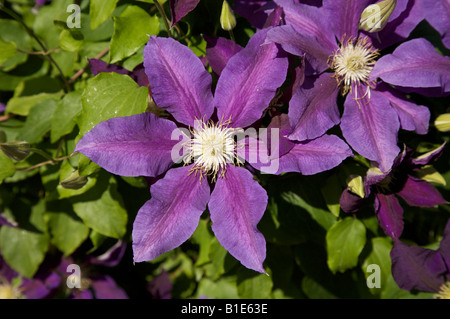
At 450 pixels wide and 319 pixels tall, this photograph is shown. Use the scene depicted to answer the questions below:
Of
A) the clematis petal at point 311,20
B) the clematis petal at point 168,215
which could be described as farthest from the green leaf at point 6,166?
the clematis petal at point 311,20

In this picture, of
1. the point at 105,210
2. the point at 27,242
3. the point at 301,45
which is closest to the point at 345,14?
the point at 301,45

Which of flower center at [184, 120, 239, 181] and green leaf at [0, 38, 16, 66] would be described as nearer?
flower center at [184, 120, 239, 181]

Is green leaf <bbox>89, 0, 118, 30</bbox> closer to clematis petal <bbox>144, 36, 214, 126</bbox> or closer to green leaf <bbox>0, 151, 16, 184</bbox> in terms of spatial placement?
clematis petal <bbox>144, 36, 214, 126</bbox>

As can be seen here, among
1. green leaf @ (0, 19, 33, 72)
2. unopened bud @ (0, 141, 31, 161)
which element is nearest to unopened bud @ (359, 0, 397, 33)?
unopened bud @ (0, 141, 31, 161)

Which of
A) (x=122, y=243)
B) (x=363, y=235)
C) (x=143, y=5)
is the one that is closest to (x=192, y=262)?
(x=122, y=243)

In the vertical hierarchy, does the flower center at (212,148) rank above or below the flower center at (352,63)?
below

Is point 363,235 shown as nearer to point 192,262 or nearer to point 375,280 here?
point 375,280

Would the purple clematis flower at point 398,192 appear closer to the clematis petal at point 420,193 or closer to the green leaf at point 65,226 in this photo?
the clematis petal at point 420,193
